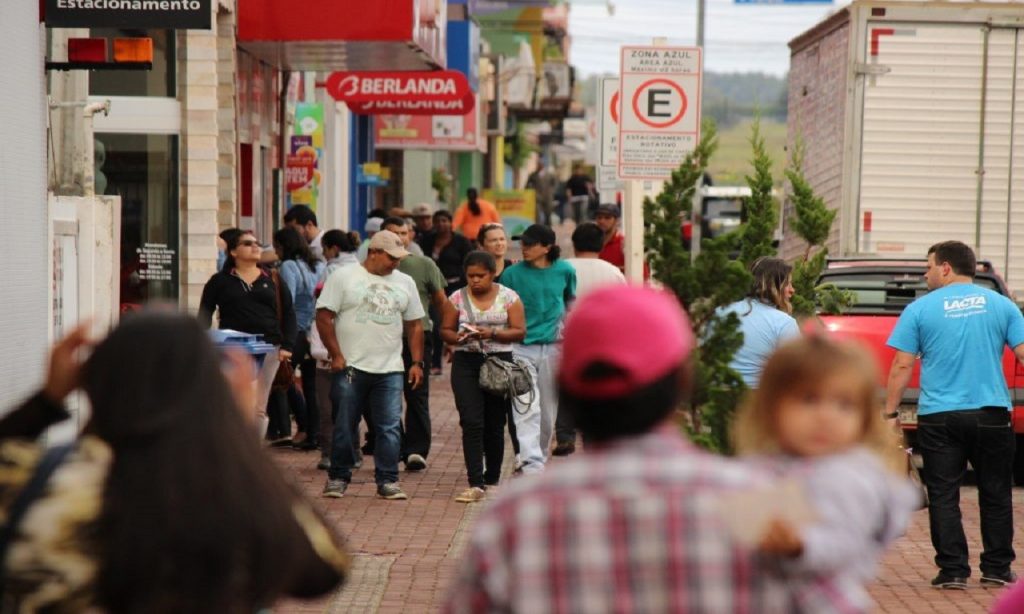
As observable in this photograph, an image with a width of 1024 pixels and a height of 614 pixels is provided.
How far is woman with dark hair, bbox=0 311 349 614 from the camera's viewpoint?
3.15 meters

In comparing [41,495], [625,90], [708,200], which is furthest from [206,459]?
[708,200]

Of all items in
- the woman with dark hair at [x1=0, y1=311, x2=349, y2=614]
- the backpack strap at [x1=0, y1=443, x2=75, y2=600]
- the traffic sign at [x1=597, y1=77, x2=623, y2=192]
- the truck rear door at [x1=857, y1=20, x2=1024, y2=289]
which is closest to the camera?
the woman with dark hair at [x1=0, y1=311, x2=349, y2=614]

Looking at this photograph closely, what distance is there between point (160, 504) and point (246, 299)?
947 cm

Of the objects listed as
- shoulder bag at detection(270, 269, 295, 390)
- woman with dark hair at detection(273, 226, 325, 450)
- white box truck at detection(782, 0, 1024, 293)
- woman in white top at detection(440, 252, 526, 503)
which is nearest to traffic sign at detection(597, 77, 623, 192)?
white box truck at detection(782, 0, 1024, 293)

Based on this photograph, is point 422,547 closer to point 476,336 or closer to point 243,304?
point 476,336

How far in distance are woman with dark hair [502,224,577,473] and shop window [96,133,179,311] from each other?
197 inches

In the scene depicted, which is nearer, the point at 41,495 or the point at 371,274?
the point at 41,495

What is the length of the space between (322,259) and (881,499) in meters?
12.2

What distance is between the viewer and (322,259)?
15.2 metres

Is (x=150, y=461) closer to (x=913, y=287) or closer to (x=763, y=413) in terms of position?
(x=763, y=413)

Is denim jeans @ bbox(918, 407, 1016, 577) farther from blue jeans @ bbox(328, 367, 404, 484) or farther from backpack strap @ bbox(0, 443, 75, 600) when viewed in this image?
backpack strap @ bbox(0, 443, 75, 600)

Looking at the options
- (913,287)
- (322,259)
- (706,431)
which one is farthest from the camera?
(322,259)

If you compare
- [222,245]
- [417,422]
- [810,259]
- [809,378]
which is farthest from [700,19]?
[809,378]

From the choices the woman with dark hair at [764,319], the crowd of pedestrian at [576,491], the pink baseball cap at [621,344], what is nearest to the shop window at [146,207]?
the woman with dark hair at [764,319]
